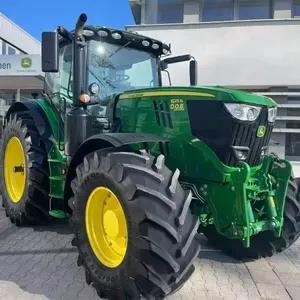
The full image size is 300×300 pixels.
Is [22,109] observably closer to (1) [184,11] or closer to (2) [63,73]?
(2) [63,73]

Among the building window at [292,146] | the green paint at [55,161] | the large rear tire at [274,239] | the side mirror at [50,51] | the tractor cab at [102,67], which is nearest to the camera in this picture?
the side mirror at [50,51]

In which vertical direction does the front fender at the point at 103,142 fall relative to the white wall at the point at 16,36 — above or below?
below

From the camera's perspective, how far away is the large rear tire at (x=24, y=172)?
15.2ft

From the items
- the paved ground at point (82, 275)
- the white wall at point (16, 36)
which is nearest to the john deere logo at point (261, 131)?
the paved ground at point (82, 275)

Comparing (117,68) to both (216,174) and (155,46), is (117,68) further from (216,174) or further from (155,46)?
(216,174)

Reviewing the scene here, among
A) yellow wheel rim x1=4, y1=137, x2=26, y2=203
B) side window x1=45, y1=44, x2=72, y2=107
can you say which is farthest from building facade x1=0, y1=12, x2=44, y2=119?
side window x1=45, y1=44, x2=72, y2=107

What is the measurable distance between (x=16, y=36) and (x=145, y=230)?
74.3ft

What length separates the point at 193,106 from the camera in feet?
10.9

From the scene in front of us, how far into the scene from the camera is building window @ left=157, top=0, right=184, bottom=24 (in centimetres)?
1259

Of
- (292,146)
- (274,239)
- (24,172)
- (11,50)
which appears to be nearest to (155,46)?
(24,172)

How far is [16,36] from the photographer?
22.6 m

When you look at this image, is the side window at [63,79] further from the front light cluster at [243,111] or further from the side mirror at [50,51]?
the front light cluster at [243,111]

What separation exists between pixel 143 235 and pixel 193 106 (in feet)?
4.12

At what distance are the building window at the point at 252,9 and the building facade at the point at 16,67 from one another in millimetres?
6719
